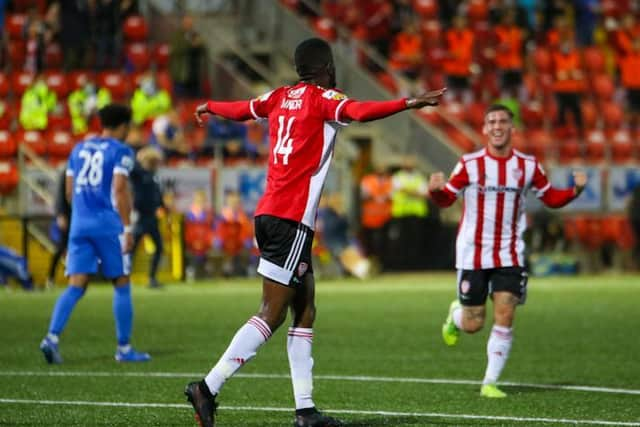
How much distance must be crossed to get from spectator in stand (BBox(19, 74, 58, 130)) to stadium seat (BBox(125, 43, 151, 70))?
7.68 feet

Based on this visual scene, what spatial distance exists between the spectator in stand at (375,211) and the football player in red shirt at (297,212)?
725 inches

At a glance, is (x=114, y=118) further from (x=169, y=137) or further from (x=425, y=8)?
(x=425, y=8)

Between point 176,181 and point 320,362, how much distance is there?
13.3 metres

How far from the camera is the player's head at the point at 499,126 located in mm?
10922

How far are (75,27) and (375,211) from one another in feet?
22.6

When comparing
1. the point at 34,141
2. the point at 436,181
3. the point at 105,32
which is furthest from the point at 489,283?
the point at 105,32

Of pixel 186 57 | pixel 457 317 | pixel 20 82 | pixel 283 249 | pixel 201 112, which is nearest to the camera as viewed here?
pixel 283 249

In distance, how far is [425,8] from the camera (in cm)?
3175

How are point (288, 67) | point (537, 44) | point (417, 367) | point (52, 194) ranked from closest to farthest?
point (417, 367)
point (52, 194)
point (288, 67)
point (537, 44)

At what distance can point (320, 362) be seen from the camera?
41.7 feet

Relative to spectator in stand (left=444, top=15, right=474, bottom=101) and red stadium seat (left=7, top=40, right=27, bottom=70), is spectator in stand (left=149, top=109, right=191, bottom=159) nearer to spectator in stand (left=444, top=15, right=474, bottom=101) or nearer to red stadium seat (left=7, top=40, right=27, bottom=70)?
red stadium seat (left=7, top=40, right=27, bottom=70)

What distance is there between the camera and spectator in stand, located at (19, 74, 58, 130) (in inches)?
1041

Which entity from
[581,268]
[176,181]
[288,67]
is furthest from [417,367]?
[288,67]

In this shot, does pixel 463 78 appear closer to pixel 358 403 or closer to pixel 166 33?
pixel 166 33
